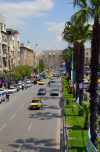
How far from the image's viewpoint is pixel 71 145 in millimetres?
11969

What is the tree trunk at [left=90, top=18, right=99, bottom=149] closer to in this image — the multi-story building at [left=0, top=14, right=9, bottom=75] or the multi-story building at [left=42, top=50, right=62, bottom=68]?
the multi-story building at [left=0, top=14, right=9, bottom=75]

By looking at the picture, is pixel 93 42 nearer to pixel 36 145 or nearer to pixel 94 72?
pixel 94 72

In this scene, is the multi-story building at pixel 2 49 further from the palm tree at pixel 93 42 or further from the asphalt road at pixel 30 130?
the palm tree at pixel 93 42

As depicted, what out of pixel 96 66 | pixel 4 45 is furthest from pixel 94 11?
pixel 4 45

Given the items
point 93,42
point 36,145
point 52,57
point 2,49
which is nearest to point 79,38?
point 93,42

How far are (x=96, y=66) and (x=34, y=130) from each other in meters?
8.13

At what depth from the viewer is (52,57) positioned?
168m

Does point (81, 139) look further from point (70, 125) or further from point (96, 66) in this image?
point (96, 66)

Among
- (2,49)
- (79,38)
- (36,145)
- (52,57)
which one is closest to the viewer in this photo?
(36,145)

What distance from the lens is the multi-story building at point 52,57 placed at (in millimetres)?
166925

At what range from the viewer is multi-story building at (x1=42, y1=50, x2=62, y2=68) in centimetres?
16693

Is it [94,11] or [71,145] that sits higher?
[94,11]

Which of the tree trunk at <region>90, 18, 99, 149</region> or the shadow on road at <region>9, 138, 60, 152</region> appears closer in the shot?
the tree trunk at <region>90, 18, 99, 149</region>

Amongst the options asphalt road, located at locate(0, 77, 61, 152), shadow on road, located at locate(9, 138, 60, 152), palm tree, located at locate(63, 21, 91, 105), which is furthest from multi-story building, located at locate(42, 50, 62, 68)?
shadow on road, located at locate(9, 138, 60, 152)
